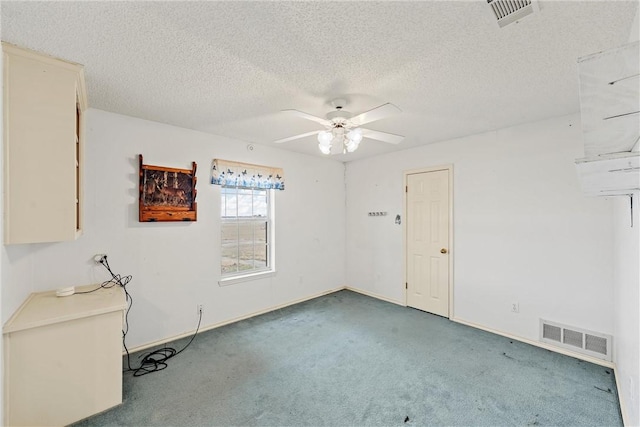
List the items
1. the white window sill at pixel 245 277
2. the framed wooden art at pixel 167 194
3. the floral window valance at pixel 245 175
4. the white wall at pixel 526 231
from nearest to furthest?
1. the white wall at pixel 526 231
2. the framed wooden art at pixel 167 194
3. the floral window valance at pixel 245 175
4. the white window sill at pixel 245 277

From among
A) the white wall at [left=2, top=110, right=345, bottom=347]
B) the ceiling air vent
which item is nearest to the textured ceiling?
the ceiling air vent

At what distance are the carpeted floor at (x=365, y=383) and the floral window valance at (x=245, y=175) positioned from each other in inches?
72.7

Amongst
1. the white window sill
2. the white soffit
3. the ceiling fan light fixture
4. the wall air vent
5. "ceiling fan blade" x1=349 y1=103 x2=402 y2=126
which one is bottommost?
the wall air vent

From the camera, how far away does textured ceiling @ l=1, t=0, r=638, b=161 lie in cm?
142

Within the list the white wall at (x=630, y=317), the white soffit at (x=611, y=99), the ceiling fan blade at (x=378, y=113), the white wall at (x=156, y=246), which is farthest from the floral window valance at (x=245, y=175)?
the white wall at (x=630, y=317)

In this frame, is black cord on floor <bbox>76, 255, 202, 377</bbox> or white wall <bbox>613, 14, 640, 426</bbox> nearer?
white wall <bbox>613, 14, 640, 426</bbox>

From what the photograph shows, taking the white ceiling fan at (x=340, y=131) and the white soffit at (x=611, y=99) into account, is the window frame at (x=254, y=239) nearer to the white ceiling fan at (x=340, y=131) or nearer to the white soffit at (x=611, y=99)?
the white ceiling fan at (x=340, y=131)

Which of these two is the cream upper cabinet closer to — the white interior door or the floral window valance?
the floral window valance

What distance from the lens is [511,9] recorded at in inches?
54.5

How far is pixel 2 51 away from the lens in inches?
65.0

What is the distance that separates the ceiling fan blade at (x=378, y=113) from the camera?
1.98 meters

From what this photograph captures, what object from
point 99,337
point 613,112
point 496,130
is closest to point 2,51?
point 99,337

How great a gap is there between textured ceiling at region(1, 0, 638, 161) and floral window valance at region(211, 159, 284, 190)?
0.87 metres

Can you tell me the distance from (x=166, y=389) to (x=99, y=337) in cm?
68
